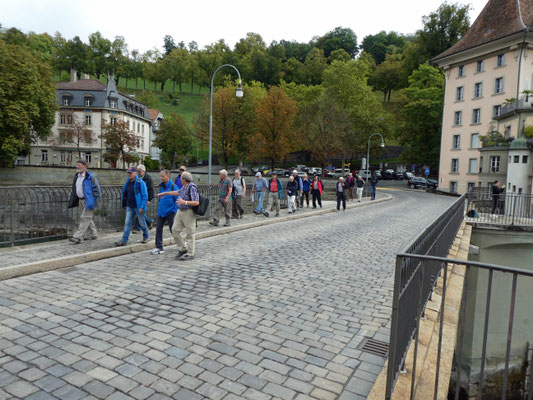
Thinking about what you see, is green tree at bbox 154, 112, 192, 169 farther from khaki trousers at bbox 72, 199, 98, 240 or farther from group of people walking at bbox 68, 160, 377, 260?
khaki trousers at bbox 72, 199, 98, 240

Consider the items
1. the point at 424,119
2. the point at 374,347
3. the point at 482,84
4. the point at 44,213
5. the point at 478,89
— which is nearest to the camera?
the point at 374,347

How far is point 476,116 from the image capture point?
43.9 meters

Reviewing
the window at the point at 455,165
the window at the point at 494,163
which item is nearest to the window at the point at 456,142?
the window at the point at 455,165

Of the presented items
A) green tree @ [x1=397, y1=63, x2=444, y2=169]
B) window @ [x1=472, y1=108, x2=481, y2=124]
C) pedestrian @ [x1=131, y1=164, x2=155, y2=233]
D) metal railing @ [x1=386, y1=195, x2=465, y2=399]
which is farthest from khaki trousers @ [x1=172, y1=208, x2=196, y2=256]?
green tree @ [x1=397, y1=63, x2=444, y2=169]

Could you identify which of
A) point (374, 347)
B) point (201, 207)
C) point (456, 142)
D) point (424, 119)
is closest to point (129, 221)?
point (201, 207)

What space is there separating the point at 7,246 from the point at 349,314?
27.0ft

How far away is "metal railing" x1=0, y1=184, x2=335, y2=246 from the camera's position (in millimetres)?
9234

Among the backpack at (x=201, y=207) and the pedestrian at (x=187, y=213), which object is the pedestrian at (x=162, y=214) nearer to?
the pedestrian at (x=187, y=213)

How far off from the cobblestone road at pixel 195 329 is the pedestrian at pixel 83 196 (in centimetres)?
200

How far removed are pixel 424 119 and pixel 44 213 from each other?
52569 mm

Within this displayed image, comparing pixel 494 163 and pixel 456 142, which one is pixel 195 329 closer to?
pixel 494 163

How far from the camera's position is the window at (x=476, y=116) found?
4338cm

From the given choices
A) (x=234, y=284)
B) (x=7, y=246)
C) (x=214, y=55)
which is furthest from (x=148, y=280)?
(x=214, y=55)

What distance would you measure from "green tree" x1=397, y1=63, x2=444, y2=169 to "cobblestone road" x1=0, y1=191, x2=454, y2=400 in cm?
5005
